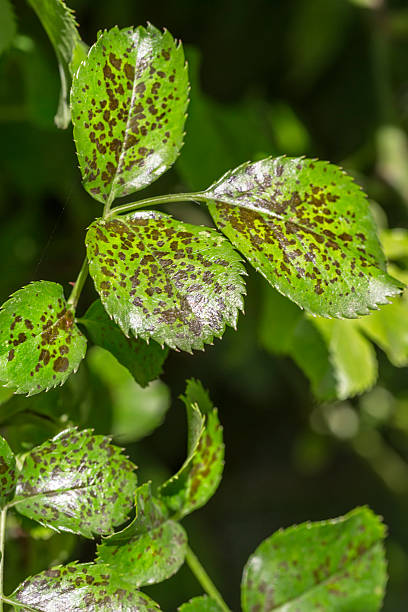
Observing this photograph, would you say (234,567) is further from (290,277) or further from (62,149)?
(290,277)

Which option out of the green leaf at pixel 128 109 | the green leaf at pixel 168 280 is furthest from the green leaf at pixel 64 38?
the green leaf at pixel 168 280

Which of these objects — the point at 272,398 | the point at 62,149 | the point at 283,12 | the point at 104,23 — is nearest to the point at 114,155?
the point at 62,149

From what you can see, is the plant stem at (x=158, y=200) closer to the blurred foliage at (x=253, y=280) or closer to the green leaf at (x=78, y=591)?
the blurred foliage at (x=253, y=280)

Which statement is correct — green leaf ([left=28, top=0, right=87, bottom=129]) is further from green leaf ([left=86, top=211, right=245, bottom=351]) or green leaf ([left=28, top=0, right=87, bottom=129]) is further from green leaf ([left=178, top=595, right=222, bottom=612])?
green leaf ([left=178, top=595, right=222, bottom=612])

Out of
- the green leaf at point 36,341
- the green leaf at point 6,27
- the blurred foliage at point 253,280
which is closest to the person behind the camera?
the green leaf at point 36,341

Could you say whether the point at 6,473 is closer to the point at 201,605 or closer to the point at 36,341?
the point at 36,341

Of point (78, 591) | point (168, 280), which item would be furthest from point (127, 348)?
point (78, 591)
